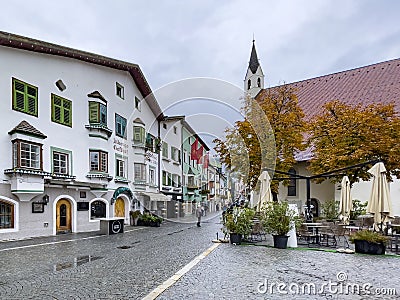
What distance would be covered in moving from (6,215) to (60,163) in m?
3.85

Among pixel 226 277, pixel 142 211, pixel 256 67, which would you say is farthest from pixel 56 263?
pixel 256 67

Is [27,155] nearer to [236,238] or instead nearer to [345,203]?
[236,238]

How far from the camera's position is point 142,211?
2700 cm

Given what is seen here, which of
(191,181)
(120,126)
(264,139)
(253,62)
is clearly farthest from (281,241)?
(253,62)

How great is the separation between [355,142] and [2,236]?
1745 cm

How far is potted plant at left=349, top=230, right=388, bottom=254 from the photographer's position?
1034 centimetres

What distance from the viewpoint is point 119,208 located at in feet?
79.3

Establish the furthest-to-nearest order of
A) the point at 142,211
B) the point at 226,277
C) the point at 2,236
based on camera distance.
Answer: the point at 142,211, the point at 2,236, the point at 226,277

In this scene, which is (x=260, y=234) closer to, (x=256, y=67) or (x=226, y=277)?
(x=226, y=277)

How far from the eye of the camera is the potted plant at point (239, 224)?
12.8 metres

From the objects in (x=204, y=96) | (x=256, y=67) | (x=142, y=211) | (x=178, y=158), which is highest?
(x=256, y=67)

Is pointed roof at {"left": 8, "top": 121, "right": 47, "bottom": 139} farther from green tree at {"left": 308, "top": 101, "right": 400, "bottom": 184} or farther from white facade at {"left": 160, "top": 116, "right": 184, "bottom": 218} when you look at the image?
white facade at {"left": 160, "top": 116, "right": 184, "bottom": 218}

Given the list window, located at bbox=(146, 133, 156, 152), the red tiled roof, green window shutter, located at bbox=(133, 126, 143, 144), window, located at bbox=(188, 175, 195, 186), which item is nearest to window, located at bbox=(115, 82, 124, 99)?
green window shutter, located at bbox=(133, 126, 143, 144)

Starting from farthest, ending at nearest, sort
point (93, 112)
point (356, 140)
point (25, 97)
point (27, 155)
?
1. point (93, 112)
2. point (356, 140)
3. point (25, 97)
4. point (27, 155)
